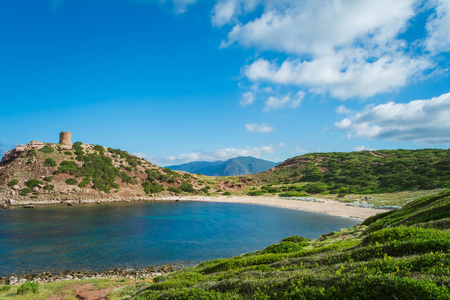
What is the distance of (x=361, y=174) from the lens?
97.3 m

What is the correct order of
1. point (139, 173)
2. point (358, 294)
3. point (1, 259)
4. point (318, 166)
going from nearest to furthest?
point (358, 294) → point (1, 259) → point (139, 173) → point (318, 166)

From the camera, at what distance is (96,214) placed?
50875 millimetres

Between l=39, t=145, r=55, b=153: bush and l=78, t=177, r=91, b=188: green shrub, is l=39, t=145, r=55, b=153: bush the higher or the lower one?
the higher one

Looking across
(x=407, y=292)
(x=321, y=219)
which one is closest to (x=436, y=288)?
(x=407, y=292)

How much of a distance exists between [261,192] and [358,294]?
9042 centimetres

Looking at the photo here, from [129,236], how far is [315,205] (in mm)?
49614

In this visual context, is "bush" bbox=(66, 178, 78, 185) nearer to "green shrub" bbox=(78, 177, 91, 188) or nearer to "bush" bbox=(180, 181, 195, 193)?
"green shrub" bbox=(78, 177, 91, 188)

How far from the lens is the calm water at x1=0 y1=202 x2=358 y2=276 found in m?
25.0

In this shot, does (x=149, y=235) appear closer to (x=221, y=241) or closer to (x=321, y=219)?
(x=221, y=241)

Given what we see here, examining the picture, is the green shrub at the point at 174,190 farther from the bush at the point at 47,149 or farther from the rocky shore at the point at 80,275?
the rocky shore at the point at 80,275

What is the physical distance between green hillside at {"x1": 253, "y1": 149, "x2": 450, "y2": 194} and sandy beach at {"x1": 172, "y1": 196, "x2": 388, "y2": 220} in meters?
17.4

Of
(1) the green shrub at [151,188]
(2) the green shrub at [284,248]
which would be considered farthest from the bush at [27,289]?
(1) the green shrub at [151,188]

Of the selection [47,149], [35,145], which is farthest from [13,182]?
[35,145]

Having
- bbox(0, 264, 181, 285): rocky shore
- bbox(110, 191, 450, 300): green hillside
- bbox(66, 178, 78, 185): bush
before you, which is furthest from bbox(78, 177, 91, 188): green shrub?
bbox(110, 191, 450, 300): green hillside
